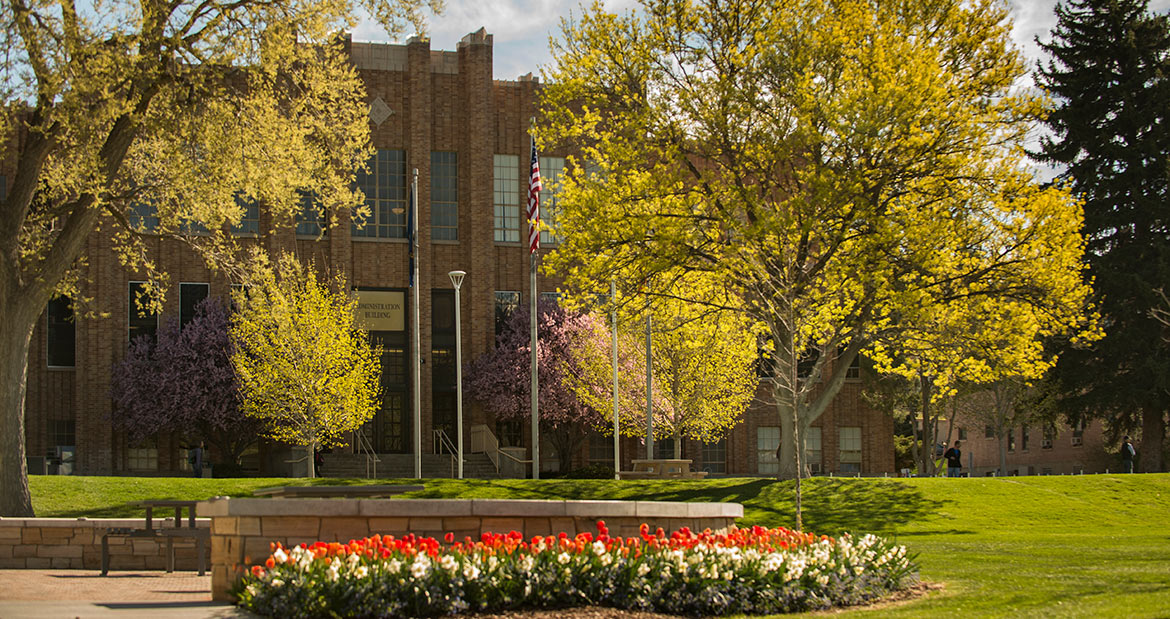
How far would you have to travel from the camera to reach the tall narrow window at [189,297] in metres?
41.8

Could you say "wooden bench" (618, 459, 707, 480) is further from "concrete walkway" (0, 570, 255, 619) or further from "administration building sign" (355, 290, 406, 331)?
"administration building sign" (355, 290, 406, 331)

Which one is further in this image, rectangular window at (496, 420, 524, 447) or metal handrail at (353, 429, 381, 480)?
rectangular window at (496, 420, 524, 447)

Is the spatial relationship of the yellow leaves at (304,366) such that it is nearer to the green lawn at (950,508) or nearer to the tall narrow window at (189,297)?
the tall narrow window at (189,297)

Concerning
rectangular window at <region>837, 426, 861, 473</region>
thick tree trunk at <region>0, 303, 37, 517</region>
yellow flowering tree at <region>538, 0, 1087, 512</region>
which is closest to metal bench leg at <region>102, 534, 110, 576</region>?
→ thick tree trunk at <region>0, 303, 37, 517</region>

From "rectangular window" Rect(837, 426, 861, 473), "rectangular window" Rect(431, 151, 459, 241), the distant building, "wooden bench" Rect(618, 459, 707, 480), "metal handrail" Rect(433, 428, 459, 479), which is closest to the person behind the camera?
"wooden bench" Rect(618, 459, 707, 480)

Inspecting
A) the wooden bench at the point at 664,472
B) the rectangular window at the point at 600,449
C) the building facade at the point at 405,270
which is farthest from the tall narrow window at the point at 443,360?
the wooden bench at the point at 664,472

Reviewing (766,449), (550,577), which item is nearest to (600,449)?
(766,449)

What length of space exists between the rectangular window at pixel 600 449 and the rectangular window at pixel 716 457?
394 cm

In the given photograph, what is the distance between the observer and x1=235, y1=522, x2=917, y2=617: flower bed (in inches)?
352

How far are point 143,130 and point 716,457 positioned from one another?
1224 inches

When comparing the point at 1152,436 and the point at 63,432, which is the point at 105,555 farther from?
the point at 1152,436

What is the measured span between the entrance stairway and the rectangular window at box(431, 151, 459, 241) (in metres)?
8.85

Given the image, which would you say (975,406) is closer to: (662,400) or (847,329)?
(662,400)

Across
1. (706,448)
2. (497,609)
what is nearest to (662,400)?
(706,448)
